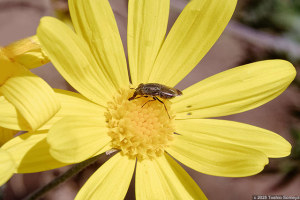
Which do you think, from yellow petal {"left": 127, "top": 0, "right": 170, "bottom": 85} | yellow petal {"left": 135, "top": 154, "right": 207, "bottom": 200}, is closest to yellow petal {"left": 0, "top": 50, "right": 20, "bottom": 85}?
yellow petal {"left": 127, "top": 0, "right": 170, "bottom": 85}

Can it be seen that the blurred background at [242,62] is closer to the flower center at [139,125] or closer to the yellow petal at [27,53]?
the flower center at [139,125]

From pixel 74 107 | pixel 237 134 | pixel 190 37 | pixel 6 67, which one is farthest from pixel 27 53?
pixel 237 134

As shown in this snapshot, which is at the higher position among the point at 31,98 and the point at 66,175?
the point at 31,98

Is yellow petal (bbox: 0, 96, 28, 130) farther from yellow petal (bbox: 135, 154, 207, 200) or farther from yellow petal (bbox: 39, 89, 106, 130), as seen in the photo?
yellow petal (bbox: 135, 154, 207, 200)

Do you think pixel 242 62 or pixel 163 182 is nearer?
pixel 163 182

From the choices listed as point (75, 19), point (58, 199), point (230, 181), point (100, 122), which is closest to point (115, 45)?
point (75, 19)

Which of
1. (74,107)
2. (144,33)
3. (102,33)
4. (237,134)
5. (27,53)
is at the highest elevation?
(144,33)

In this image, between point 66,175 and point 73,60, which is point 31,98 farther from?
point 66,175
